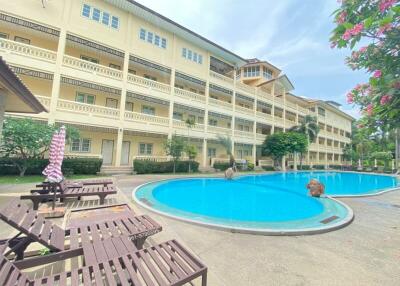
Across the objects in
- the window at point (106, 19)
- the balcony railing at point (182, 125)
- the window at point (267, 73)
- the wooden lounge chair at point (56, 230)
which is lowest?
the wooden lounge chair at point (56, 230)

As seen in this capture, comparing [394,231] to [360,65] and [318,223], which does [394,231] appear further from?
[360,65]

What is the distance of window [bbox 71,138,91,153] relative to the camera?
19.4 metres

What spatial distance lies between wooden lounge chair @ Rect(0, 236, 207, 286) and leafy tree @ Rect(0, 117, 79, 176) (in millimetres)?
13647

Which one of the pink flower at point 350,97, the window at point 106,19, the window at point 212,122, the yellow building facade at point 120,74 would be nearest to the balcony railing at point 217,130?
the yellow building facade at point 120,74

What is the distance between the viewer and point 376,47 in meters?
3.04

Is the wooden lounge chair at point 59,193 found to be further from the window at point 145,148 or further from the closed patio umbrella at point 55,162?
the window at point 145,148

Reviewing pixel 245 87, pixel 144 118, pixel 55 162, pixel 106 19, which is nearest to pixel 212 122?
pixel 245 87

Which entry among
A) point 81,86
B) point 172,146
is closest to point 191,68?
point 172,146

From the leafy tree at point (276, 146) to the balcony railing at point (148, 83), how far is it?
18718 mm

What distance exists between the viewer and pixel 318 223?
6.17m

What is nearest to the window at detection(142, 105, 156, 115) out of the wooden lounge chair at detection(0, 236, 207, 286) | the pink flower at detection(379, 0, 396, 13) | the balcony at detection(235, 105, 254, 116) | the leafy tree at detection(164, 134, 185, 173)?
the leafy tree at detection(164, 134, 185, 173)

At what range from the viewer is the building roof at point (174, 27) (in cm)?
2008

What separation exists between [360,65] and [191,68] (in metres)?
24.4

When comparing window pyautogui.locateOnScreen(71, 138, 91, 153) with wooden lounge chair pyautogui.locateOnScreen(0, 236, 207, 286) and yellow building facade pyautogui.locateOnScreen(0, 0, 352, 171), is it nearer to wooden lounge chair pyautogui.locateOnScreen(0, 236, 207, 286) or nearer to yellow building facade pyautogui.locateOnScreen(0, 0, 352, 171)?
yellow building facade pyautogui.locateOnScreen(0, 0, 352, 171)
